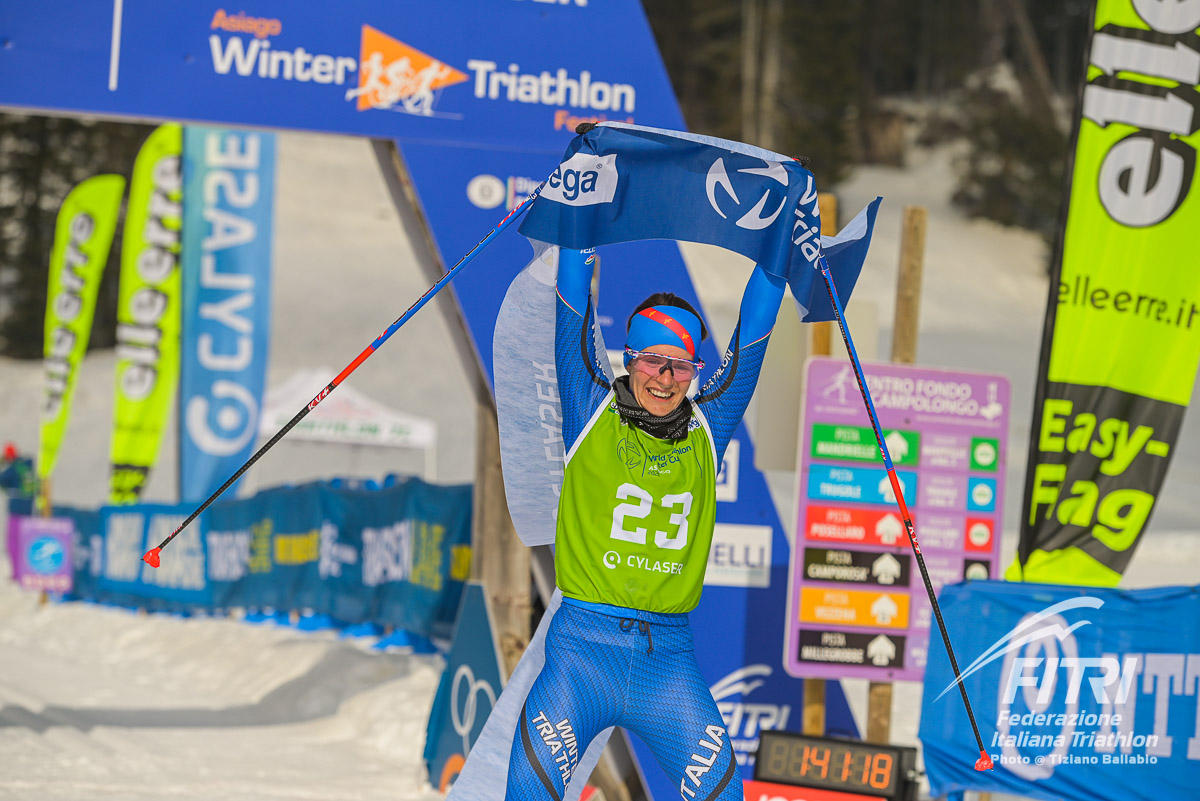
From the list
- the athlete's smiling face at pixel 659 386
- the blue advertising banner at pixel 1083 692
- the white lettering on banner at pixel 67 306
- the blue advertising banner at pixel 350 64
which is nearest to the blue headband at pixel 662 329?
the athlete's smiling face at pixel 659 386

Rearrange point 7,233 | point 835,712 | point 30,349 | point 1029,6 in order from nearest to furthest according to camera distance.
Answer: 1. point 835,712
2. point 30,349
3. point 7,233
4. point 1029,6

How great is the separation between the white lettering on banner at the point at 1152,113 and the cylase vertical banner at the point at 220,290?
923 centimetres

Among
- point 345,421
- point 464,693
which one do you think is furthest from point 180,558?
point 464,693

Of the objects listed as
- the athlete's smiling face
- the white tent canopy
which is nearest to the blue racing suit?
the athlete's smiling face

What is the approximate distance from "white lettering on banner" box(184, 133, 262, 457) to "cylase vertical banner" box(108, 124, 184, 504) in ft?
1.36

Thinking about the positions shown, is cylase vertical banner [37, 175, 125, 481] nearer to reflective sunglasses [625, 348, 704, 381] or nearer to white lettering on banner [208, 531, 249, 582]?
white lettering on banner [208, 531, 249, 582]

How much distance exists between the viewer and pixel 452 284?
572cm

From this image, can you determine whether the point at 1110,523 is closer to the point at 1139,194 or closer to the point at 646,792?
the point at 1139,194

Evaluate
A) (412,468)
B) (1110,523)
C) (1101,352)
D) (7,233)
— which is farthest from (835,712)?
(7,233)

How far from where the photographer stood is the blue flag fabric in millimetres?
3973

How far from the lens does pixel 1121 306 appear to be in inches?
224

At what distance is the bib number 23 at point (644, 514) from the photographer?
3.61 m

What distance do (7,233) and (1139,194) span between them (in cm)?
4052

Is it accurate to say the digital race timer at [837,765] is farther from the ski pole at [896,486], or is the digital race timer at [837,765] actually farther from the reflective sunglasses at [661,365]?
the reflective sunglasses at [661,365]
